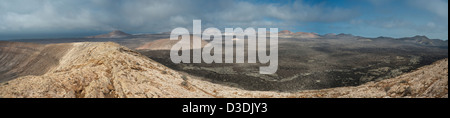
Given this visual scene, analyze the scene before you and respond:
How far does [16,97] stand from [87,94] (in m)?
1.58

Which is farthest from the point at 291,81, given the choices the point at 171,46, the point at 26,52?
the point at 171,46

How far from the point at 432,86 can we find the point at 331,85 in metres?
10.9

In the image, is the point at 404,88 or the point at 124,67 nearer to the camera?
the point at 404,88

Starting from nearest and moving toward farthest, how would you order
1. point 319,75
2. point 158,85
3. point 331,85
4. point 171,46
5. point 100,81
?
point 100,81 < point 158,85 < point 331,85 < point 319,75 < point 171,46

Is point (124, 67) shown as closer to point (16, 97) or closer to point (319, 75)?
point (16, 97)

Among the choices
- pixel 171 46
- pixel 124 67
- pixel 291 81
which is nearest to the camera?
pixel 124 67

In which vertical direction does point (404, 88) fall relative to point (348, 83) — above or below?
above

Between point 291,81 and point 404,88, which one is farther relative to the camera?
point 291,81

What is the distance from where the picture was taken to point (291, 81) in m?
17.9
